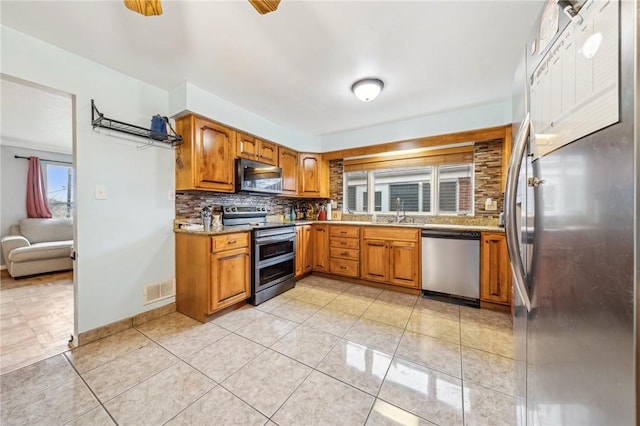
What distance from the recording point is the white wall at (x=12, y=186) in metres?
4.17

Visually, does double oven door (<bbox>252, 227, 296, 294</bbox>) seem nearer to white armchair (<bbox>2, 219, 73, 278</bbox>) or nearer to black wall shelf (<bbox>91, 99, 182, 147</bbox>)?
black wall shelf (<bbox>91, 99, 182, 147</bbox>)

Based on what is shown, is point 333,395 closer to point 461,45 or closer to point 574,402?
point 574,402

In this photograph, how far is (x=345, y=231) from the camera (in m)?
3.55

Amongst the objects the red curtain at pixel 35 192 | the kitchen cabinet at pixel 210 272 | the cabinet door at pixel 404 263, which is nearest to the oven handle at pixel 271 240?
the kitchen cabinet at pixel 210 272

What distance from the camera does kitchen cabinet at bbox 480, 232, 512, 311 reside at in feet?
8.29

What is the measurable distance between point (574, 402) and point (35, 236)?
6.67 m

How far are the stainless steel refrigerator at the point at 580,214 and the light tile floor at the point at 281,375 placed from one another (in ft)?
2.56

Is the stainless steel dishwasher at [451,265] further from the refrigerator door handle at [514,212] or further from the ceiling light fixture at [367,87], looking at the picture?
the refrigerator door handle at [514,212]

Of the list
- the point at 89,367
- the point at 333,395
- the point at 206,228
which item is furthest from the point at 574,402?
the point at 206,228

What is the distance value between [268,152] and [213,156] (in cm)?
91

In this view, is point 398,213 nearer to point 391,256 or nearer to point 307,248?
point 391,256

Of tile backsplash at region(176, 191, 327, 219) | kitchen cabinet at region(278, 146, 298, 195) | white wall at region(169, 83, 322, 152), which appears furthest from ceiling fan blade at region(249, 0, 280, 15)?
kitchen cabinet at region(278, 146, 298, 195)

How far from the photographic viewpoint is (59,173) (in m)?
4.95

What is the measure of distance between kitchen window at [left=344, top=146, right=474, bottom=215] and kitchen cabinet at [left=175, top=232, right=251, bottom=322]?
2.26 metres
